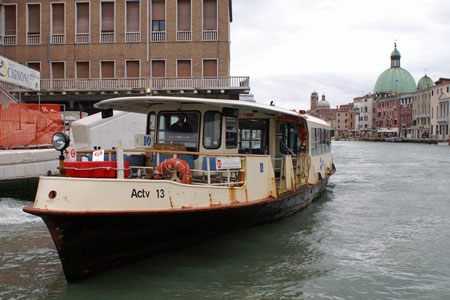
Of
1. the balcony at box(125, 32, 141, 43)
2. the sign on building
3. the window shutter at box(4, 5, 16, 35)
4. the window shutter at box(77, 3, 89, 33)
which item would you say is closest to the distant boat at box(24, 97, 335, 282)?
the sign on building

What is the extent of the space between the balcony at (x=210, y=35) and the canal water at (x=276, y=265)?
62.3 ft

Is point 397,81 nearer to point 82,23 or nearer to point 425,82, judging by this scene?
point 425,82

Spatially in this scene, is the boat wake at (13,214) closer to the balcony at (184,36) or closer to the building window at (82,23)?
the balcony at (184,36)

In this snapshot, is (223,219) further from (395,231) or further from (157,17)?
(157,17)

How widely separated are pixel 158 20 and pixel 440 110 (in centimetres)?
10070

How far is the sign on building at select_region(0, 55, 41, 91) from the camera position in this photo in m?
20.0

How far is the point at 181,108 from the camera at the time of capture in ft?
31.5

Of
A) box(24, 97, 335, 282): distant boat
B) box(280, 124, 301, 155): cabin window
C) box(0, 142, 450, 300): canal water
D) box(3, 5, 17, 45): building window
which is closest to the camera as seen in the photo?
box(24, 97, 335, 282): distant boat

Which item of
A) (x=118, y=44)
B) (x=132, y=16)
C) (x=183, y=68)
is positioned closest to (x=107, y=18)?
(x=132, y=16)

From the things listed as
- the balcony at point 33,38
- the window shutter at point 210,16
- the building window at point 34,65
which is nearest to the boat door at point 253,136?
the window shutter at point 210,16

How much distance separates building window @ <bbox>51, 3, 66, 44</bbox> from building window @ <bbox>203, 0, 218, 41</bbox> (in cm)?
973

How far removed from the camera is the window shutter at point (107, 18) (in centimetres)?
3006

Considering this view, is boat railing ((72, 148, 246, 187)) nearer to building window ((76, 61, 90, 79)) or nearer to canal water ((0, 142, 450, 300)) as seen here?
canal water ((0, 142, 450, 300))

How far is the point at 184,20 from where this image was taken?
29688mm
